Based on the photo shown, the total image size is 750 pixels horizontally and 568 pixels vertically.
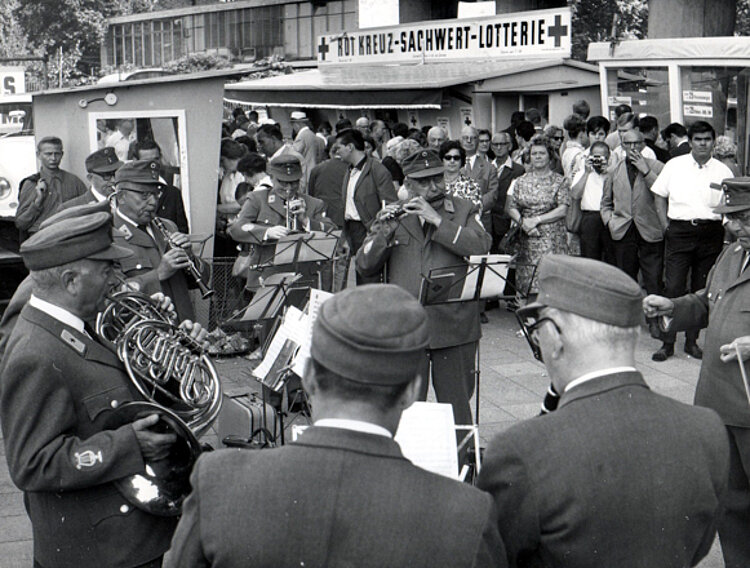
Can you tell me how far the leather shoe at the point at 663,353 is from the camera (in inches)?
366

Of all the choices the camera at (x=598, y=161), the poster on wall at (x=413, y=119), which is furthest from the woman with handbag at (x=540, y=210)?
the poster on wall at (x=413, y=119)

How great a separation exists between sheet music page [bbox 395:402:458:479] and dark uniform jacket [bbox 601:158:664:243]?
677cm

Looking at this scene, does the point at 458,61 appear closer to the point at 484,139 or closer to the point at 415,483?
the point at 484,139

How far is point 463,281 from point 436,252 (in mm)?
302

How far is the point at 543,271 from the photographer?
116 inches

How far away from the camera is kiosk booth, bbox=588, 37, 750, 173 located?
36.6 ft

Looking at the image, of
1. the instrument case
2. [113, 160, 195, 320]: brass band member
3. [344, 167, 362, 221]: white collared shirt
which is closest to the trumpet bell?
the instrument case

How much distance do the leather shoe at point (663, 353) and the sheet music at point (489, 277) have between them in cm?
352

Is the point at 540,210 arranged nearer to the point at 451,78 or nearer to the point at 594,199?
the point at 594,199

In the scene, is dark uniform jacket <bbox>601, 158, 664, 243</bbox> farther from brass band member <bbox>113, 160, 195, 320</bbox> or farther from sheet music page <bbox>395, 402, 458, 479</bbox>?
sheet music page <bbox>395, 402, 458, 479</bbox>

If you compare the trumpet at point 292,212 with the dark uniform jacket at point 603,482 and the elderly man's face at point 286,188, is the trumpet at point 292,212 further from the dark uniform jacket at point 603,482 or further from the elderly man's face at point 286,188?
the dark uniform jacket at point 603,482

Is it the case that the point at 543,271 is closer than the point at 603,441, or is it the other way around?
the point at 603,441

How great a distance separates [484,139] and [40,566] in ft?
32.4

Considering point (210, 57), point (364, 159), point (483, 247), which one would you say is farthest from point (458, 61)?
point (210, 57)
